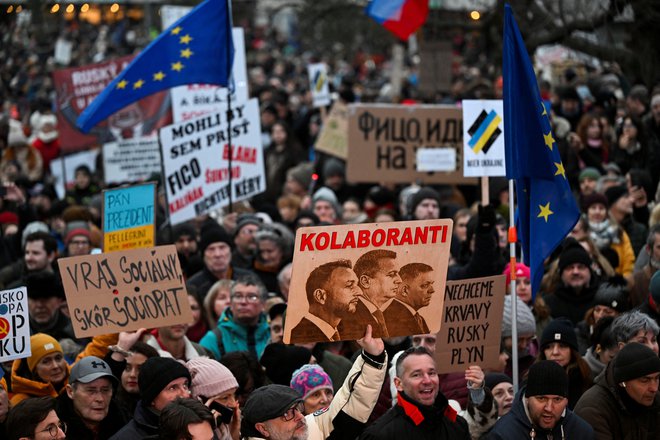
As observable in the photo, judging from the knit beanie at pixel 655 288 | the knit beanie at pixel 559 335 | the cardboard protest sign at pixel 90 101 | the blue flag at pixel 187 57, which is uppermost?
the blue flag at pixel 187 57

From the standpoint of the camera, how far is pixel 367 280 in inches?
242

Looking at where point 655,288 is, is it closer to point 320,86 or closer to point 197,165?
point 197,165

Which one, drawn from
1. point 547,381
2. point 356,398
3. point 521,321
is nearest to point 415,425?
point 356,398

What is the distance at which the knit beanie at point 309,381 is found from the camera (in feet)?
22.1

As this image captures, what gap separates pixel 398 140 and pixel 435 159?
0.46 meters

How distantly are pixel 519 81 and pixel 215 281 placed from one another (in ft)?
10.9

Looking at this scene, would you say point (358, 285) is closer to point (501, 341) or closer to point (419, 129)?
point (501, 341)

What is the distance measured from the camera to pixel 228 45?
1093cm

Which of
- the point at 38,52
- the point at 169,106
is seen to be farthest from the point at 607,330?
the point at 38,52

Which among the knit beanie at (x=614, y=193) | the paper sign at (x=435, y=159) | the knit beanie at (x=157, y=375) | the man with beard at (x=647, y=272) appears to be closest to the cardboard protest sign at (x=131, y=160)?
the paper sign at (x=435, y=159)

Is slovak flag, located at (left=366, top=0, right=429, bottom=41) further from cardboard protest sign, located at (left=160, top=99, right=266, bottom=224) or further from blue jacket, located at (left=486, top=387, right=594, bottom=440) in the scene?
blue jacket, located at (left=486, top=387, right=594, bottom=440)

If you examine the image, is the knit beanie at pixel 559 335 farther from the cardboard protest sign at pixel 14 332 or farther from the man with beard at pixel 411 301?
the cardboard protest sign at pixel 14 332

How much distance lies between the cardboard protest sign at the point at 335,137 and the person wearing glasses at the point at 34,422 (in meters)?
9.18

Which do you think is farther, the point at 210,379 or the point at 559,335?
the point at 559,335
